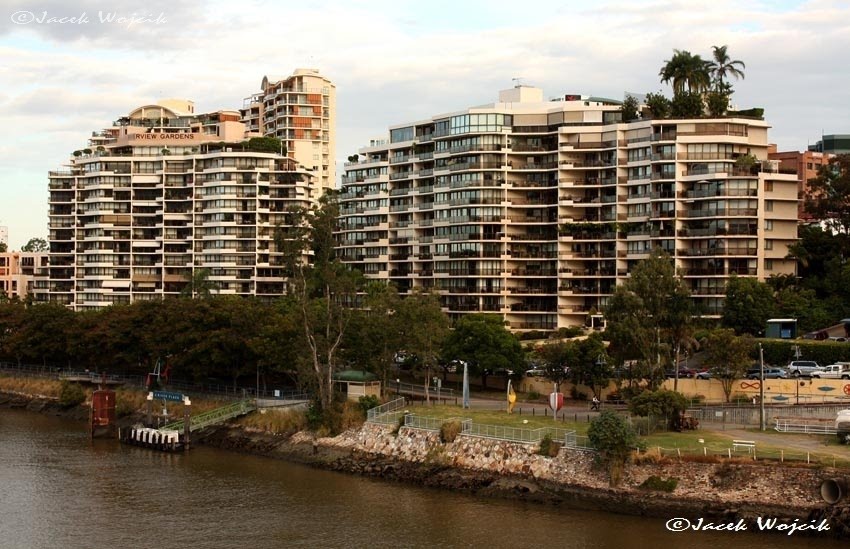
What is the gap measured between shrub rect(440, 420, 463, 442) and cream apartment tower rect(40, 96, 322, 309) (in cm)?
8002

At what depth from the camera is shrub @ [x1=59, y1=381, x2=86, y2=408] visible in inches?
4417

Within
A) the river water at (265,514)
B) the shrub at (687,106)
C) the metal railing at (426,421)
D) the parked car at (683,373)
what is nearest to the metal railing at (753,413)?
the parked car at (683,373)

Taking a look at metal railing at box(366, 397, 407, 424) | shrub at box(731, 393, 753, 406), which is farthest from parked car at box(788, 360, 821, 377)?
metal railing at box(366, 397, 407, 424)

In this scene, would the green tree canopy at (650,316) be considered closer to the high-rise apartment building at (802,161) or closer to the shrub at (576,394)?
the shrub at (576,394)

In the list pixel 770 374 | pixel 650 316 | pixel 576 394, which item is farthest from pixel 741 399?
pixel 576 394

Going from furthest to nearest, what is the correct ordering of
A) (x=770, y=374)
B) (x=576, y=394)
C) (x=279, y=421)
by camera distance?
(x=576, y=394)
(x=279, y=421)
(x=770, y=374)

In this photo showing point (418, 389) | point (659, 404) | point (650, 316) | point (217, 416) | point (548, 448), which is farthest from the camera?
point (418, 389)

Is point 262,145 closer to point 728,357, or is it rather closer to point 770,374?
point 770,374

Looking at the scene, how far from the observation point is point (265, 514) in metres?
65.4

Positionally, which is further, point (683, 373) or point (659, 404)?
point (683, 373)

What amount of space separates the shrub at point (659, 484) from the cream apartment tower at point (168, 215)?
95.1 metres

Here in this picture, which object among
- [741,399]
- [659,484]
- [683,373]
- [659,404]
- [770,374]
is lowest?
[659,484]

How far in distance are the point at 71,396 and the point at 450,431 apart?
178 feet

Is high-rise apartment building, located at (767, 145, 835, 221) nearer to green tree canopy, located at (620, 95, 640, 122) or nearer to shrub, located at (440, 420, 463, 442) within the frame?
green tree canopy, located at (620, 95, 640, 122)
